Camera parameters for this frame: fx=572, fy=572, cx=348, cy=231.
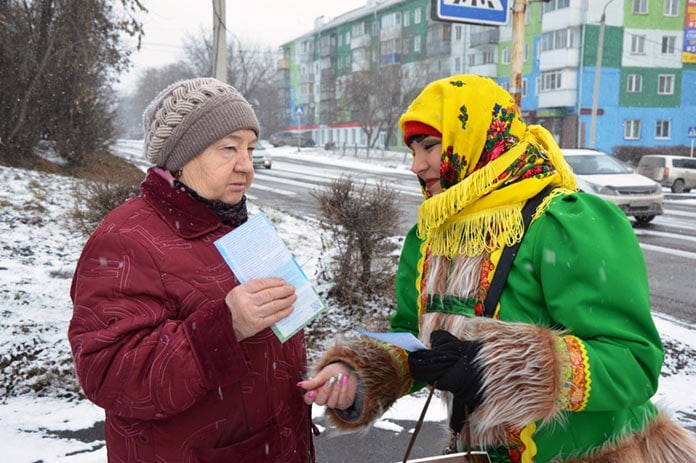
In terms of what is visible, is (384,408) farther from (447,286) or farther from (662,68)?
(662,68)

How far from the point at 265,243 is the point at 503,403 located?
0.76 meters

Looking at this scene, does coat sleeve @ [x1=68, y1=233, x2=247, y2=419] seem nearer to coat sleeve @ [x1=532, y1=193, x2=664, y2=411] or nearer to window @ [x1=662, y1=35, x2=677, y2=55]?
coat sleeve @ [x1=532, y1=193, x2=664, y2=411]

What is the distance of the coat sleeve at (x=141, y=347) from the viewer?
146 centimetres

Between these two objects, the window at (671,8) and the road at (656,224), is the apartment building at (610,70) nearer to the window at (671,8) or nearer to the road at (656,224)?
the window at (671,8)

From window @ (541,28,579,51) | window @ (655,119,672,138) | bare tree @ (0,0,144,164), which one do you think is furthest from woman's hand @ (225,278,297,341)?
window @ (655,119,672,138)

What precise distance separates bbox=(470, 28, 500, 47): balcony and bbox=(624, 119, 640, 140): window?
457 inches

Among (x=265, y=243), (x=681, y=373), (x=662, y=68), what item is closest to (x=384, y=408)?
(x=265, y=243)

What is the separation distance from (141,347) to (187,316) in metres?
0.19

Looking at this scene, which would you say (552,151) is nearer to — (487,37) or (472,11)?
(472,11)

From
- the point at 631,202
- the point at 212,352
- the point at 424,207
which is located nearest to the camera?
the point at 212,352

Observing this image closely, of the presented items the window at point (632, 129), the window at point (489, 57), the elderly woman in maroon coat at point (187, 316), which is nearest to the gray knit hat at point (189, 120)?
the elderly woman in maroon coat at point (187, 316)

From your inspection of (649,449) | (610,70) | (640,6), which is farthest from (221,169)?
(640,6)

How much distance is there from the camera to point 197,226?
1.75 meters

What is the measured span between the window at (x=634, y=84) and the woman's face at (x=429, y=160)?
41.5m
